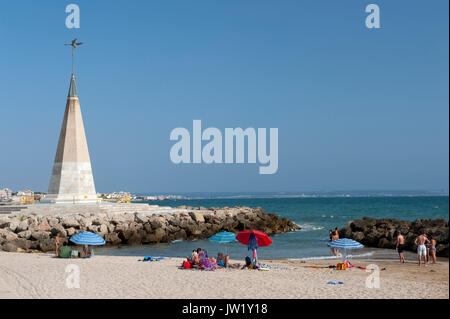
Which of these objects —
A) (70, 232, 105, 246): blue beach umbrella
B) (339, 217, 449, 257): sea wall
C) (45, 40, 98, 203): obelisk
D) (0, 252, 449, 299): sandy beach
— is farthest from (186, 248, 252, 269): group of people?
(45, 40, 98, 203): obelisk

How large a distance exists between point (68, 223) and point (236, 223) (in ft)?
40.5

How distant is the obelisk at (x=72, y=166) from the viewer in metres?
27.8

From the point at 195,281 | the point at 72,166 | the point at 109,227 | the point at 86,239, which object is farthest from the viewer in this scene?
the point at 72,166

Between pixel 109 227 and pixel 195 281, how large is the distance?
1350cm

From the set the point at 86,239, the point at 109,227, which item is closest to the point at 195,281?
the point at 86,239

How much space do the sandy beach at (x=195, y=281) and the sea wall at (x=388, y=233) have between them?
546cm

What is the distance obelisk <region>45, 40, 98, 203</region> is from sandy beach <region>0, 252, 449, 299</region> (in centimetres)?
1140

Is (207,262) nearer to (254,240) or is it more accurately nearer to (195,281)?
(254,240)

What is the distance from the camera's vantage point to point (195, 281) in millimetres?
12617

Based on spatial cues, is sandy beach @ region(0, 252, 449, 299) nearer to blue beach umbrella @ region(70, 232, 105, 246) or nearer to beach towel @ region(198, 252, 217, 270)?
beach towel @ region(198, 252, 217, 270)

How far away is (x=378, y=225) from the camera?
93.5 ft

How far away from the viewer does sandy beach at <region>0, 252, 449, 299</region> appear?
10914 mm

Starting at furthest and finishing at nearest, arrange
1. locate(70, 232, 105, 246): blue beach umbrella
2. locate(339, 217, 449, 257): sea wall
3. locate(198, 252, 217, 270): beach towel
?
locate(339, 217, 449, 257): sea wall, locate(70, 232, 105, 246): blue beach umbrella, locate(198, 252, 217, 270): beach towel

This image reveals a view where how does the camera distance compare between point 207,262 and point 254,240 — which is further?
point 254,240
